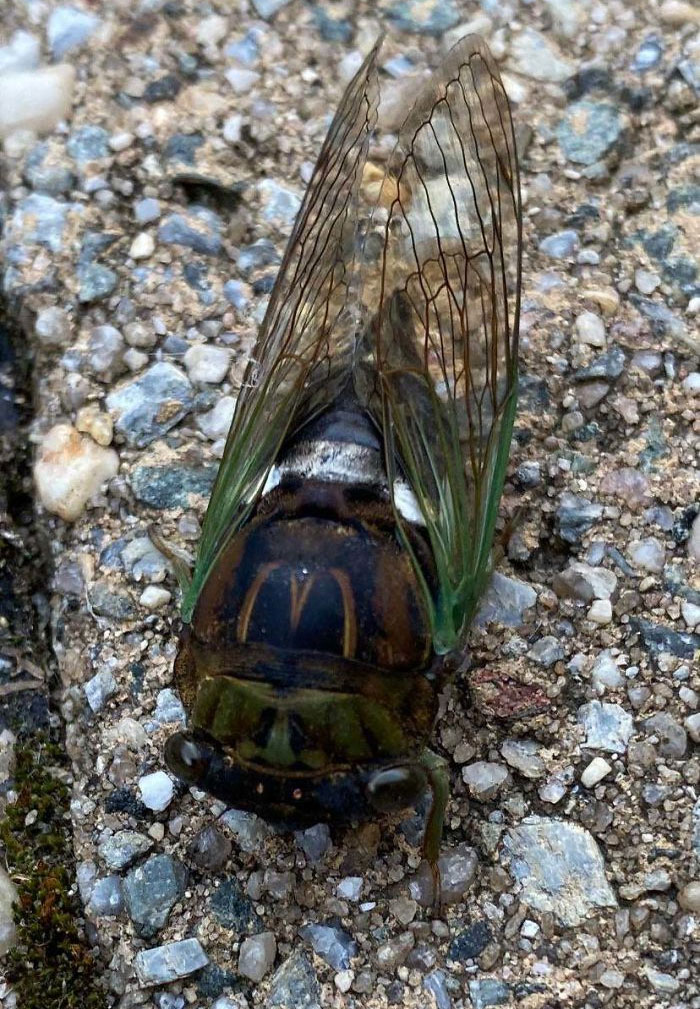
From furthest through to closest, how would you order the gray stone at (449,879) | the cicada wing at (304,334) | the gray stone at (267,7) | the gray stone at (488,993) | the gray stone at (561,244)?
the gray stone at (267,7)
the gray stone at (561,244)
the cicada wing at (304,334)
the gray stone at (449,879)
the gray stone at (488,993)

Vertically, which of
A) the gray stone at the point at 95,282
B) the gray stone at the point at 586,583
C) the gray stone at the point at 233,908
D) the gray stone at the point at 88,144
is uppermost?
the gray stone at the point at 88,144

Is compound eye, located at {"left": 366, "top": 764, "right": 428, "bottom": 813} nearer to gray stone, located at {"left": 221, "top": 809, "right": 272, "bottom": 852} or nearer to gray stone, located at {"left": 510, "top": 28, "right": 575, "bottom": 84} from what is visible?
gray stone, located at {"left": 221, "top": 809, "right": 272, "bottom": 852}

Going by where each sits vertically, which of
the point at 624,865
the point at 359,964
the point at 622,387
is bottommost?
the point at 359,964

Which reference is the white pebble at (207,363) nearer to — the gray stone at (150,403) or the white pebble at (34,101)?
the gray stone at (150,403)

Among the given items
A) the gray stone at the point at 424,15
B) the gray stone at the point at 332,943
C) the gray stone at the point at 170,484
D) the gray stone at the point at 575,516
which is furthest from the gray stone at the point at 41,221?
the gray stone at the point at 332,943

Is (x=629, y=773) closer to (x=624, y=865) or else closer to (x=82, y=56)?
(x=624, y=865)

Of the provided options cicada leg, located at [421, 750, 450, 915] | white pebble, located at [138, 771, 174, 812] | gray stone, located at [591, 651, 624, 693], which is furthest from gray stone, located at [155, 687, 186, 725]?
gray stone, located at [591, 651, 624, 693]

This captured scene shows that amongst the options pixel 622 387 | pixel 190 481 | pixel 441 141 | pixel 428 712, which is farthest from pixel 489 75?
pixel 428 712
